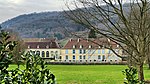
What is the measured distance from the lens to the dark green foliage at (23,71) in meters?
3.59

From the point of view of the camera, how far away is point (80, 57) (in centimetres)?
10125

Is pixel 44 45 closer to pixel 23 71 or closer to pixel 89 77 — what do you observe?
pixel 89 77

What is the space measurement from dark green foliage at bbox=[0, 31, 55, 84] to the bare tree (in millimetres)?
8022

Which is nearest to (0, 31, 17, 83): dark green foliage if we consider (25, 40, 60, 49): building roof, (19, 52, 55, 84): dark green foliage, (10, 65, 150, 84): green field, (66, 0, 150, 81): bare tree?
(19, 52, 55, 84): dark green foliage

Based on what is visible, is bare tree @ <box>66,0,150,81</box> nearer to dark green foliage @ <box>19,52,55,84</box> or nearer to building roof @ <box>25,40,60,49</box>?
dark green foliage @ <box>19,52,55,84</box>

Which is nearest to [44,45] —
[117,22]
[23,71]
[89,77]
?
[89,77]

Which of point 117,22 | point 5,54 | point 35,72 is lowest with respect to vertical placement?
point 35,72

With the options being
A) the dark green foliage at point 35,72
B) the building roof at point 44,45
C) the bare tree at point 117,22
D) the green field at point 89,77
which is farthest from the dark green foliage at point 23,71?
the building roof at point 44,45

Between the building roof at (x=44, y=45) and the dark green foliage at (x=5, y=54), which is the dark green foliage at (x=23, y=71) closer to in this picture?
the dark green foliage at (x=5, y=54)

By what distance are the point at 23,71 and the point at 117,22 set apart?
30.0 feet

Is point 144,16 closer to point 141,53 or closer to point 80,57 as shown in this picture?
point 141,53

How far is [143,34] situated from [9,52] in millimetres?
9736

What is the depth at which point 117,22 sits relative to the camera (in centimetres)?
1273

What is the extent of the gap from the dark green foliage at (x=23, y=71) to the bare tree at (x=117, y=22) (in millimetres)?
8022
